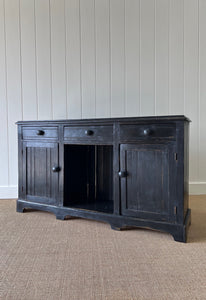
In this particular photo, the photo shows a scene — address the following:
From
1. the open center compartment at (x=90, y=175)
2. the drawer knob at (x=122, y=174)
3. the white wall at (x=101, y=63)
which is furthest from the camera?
the white wall at (x=101, y=63)

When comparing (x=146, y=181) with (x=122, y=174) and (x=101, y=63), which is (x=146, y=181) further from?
(x=101, y=63)

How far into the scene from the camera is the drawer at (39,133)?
2100 millimetres

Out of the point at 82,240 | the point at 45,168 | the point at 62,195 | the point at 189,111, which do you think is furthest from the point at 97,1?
the point at 82,240

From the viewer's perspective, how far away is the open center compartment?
2.21 metres

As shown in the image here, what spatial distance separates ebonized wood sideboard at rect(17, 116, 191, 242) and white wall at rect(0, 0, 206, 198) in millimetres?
653

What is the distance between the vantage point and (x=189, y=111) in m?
2.76

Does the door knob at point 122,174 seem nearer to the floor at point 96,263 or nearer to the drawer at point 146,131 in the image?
the drawer at point 146,131

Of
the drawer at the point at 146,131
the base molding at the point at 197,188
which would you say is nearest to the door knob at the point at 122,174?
the drawer at the point at 146,131

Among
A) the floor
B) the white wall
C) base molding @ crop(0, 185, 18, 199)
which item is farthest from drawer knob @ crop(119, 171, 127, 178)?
base molding @ crop(0, 185, 18, 199)

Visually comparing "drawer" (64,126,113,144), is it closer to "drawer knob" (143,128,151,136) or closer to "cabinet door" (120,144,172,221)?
"cabinet door" (120,144,172,221)

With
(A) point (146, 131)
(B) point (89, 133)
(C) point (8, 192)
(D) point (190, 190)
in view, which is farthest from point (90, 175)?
(D) point (190, 190)

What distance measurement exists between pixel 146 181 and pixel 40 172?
3.09ft

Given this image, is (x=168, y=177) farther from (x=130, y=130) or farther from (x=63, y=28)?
(x=63, y=28)

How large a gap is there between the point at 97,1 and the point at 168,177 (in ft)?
7.06
